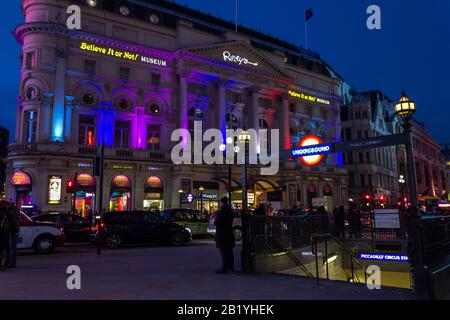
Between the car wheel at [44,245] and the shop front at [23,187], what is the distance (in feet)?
63.0

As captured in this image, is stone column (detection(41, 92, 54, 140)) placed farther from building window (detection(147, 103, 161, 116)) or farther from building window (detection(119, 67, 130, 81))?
building window (detection(147, 103, 161, 116))

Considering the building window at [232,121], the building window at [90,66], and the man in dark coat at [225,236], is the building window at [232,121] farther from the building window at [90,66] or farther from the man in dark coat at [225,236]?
the man in dark coat at [225,236]

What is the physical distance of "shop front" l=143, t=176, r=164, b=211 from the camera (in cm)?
3959

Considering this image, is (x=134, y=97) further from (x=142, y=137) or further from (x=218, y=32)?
(x=218, y=32)

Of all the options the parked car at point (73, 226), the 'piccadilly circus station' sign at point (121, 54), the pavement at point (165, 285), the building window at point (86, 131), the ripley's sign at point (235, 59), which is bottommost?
the pavement at point (165, 285)

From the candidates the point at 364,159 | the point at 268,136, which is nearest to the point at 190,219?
the point at 268,136

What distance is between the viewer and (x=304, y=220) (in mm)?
15766

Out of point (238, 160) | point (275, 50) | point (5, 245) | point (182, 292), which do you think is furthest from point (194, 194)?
point (182, 292)

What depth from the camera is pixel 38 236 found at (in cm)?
1661

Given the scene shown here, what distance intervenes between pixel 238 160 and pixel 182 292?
36.0 m

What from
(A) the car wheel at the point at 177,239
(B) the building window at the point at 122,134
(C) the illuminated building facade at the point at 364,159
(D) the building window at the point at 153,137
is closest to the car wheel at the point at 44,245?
(A) the car wheel at the point at 177,239

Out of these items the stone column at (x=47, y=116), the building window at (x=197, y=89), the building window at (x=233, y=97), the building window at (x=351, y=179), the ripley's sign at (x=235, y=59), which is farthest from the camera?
the building window at (x=351, y=179)

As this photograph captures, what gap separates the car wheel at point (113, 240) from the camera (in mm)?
19188

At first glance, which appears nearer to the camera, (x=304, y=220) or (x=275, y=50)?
(x=304, y=220)
